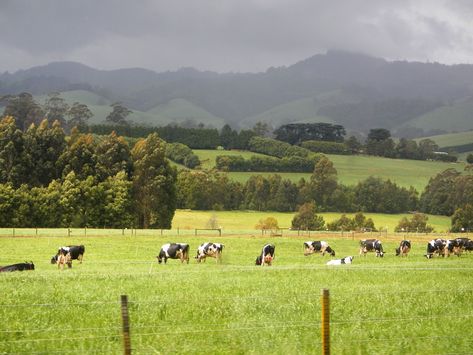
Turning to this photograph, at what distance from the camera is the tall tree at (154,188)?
89062 millimetres

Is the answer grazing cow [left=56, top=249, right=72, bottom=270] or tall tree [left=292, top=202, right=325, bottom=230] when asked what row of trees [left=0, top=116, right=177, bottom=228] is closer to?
tall tree [left=292, top=202, right=325, bottom=230]

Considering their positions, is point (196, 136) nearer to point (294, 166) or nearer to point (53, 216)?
point (294, 166)

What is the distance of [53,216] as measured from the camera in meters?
83.4

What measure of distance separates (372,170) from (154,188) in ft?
347

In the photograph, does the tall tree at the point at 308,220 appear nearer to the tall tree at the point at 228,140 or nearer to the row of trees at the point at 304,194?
the row of trees at the point at 304,194

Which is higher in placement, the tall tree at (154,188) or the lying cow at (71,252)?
the tall tree at (154,188)

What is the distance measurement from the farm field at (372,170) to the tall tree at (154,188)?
62.8 meters

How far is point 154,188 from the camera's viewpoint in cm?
8875

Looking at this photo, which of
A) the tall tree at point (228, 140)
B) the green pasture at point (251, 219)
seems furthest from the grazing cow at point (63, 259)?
the tall tree at point (228, 140)

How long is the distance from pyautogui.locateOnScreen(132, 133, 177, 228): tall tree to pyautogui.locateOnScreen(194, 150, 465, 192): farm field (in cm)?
6278

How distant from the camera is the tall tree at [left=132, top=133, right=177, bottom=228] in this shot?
292 ft

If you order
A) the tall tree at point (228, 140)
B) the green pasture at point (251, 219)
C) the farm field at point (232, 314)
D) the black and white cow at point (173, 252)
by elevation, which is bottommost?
the green pasture at point (251, 219)

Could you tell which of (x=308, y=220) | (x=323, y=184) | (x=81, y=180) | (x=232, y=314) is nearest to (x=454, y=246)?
(x=232, y=314)

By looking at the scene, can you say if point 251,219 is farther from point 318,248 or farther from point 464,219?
point 318,248
